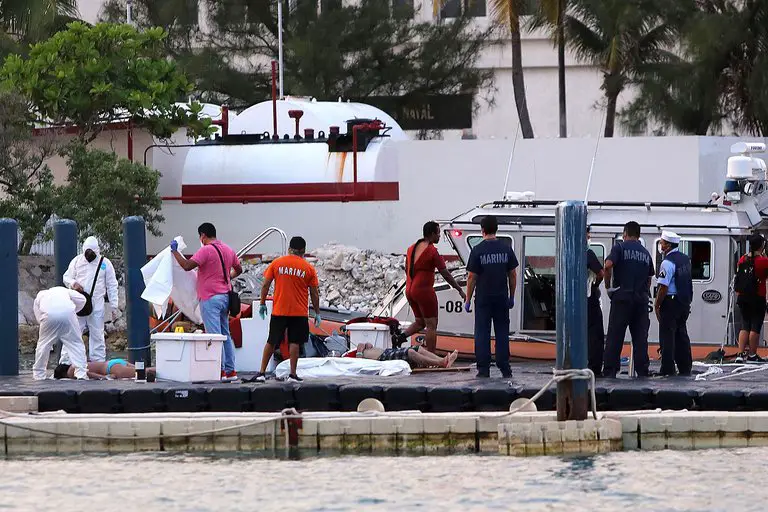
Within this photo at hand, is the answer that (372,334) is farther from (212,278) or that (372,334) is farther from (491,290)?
(212,278)

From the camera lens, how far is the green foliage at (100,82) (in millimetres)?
34344

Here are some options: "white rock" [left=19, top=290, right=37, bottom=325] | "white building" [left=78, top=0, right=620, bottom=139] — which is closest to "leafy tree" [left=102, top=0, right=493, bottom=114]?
"white building" [left=78, top=0, right=620, bottom=139]

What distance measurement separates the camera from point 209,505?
13.8 metres

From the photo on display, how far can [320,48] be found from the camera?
153 feet

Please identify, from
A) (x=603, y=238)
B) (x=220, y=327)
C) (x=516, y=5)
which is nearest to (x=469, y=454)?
(x=220, y=327)

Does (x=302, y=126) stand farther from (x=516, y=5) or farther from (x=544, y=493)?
(x=544, y=493)

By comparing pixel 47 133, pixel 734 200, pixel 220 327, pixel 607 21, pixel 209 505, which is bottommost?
pixel 209 505

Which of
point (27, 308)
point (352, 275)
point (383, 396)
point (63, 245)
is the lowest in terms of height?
point (383, 396)

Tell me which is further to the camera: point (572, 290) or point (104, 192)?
point (104, 192)

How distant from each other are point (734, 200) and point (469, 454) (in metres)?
7.36

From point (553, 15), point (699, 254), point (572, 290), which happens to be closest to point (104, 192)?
point (553, 15)

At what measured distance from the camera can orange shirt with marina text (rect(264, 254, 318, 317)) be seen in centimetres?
1783

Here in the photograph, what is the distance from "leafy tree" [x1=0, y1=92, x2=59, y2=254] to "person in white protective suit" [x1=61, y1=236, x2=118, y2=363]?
549 inches

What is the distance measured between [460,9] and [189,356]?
1271 inches
